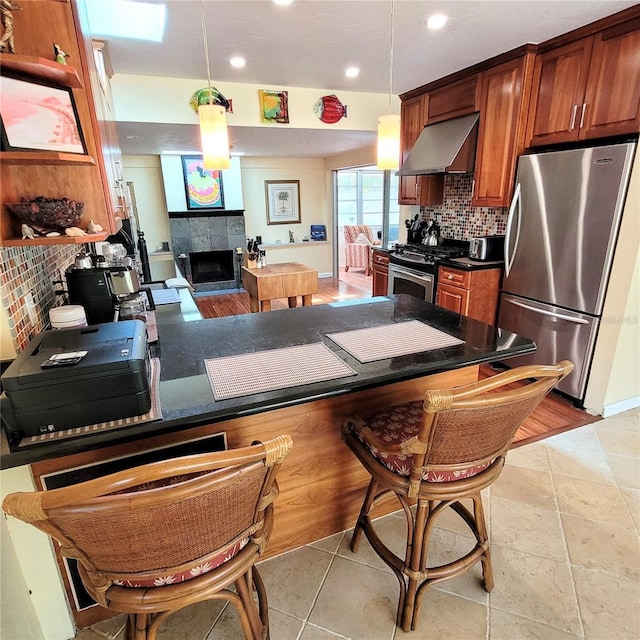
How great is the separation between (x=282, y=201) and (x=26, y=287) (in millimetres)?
6537

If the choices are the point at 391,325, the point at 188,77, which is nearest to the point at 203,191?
the point at 188,77

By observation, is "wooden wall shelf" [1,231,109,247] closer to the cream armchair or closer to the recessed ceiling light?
the recessed ceiling light

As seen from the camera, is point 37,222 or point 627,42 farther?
point 627,42

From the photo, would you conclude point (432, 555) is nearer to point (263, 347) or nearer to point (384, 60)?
point (263, 347)

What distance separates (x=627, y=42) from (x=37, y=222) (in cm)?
330

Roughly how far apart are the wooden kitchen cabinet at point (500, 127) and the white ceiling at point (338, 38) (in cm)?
18

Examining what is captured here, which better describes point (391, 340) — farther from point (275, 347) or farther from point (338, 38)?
point (338, 38)

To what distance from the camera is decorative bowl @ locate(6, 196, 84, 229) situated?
127cm

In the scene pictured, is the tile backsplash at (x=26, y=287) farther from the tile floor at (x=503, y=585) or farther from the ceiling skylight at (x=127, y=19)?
the ceiling skylight at (x=127, y=19)

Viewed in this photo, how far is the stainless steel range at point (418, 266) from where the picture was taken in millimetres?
3752

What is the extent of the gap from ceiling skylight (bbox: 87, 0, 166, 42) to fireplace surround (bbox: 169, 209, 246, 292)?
172 inches

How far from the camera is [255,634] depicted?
117 cm

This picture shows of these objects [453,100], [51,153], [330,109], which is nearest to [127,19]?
[51,153]

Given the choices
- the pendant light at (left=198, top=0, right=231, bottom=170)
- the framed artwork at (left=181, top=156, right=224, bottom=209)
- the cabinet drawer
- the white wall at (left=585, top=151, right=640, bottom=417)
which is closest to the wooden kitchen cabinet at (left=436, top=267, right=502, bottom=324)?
the cabinet drawer
